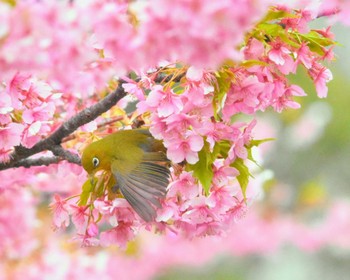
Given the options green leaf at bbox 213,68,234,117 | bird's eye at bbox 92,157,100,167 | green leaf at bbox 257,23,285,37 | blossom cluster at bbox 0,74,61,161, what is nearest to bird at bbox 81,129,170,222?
bird's eye at bbox 92,157,100,167

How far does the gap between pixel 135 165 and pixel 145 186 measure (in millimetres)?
85

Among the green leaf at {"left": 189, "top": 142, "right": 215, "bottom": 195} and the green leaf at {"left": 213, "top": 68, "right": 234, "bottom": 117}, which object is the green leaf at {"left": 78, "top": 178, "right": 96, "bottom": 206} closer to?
the green leaf at {"left": 189, "top": 142, "right": 215, "bottom": 195}

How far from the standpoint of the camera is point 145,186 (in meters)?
1.82

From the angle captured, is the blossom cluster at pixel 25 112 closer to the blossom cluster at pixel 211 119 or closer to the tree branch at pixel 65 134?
the tree branch at pixel 65 134

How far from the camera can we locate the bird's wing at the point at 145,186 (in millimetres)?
1791

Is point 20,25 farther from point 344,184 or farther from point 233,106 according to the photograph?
point 344,184

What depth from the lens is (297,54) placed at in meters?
1.75

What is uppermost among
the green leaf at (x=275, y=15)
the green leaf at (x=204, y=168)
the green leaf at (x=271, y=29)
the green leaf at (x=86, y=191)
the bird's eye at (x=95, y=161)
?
the green leaf at (x=275, y=15)

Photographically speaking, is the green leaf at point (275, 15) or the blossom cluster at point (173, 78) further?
the green leaf at point (275, 15)

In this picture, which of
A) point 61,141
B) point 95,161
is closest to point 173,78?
point 95,161

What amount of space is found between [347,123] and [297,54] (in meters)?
5.89

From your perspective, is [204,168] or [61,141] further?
[61,141]

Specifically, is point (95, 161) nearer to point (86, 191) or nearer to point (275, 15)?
point (86, 191)

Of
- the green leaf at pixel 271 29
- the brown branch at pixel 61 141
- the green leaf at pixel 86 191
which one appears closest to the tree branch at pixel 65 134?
the brown branch at pixel 61 141
